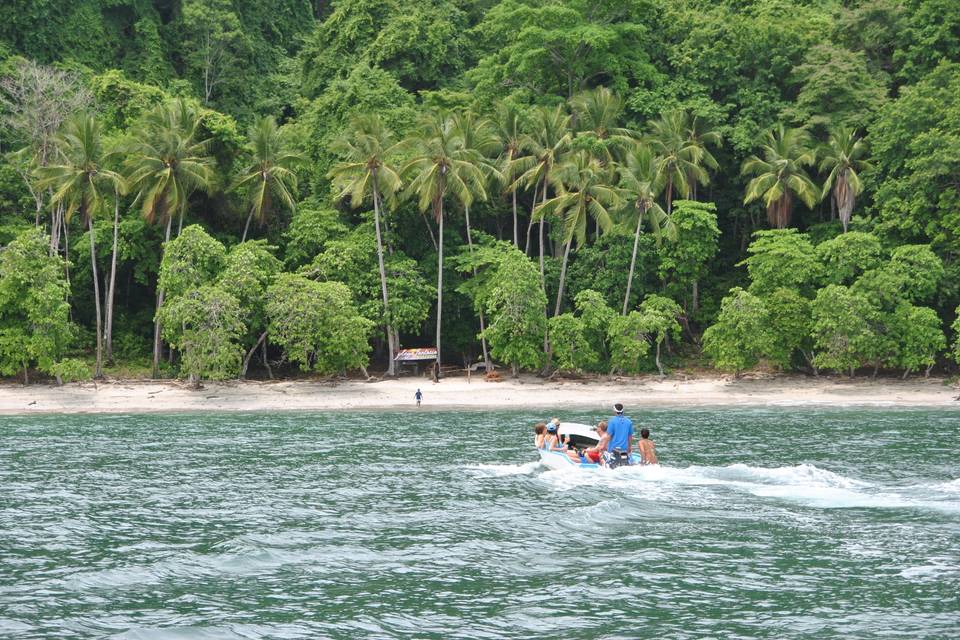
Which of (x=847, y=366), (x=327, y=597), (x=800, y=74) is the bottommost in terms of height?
(x=327, y=597)

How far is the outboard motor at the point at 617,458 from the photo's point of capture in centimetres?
2967

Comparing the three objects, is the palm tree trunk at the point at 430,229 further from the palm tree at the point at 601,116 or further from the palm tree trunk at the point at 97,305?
the palm tree trunk at the point at 97,305

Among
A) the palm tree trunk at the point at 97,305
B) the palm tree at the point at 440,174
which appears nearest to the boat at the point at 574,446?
the palm tree at the point at 440,174

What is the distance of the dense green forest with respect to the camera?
53219 millimetres

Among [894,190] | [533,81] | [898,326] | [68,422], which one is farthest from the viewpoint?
[533,81]

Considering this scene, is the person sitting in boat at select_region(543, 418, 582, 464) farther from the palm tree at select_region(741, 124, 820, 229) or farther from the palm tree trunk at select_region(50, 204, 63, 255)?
the palm tree trunk at select_region(50, 204, 63, 255)

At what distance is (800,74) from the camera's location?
62.2 meters

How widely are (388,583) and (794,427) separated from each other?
1032 inches

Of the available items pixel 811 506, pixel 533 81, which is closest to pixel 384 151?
pixel 533 81

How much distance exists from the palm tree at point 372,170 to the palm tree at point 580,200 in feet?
28.2

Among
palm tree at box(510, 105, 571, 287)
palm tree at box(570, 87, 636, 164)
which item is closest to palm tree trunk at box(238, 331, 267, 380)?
palm tree at box(510, 105, 571, 287)

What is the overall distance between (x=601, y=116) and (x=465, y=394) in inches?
816

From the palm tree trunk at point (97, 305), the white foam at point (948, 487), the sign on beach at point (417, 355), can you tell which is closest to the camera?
the white foam at point (948, 487)

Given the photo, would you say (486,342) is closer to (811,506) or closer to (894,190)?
(894,190)
